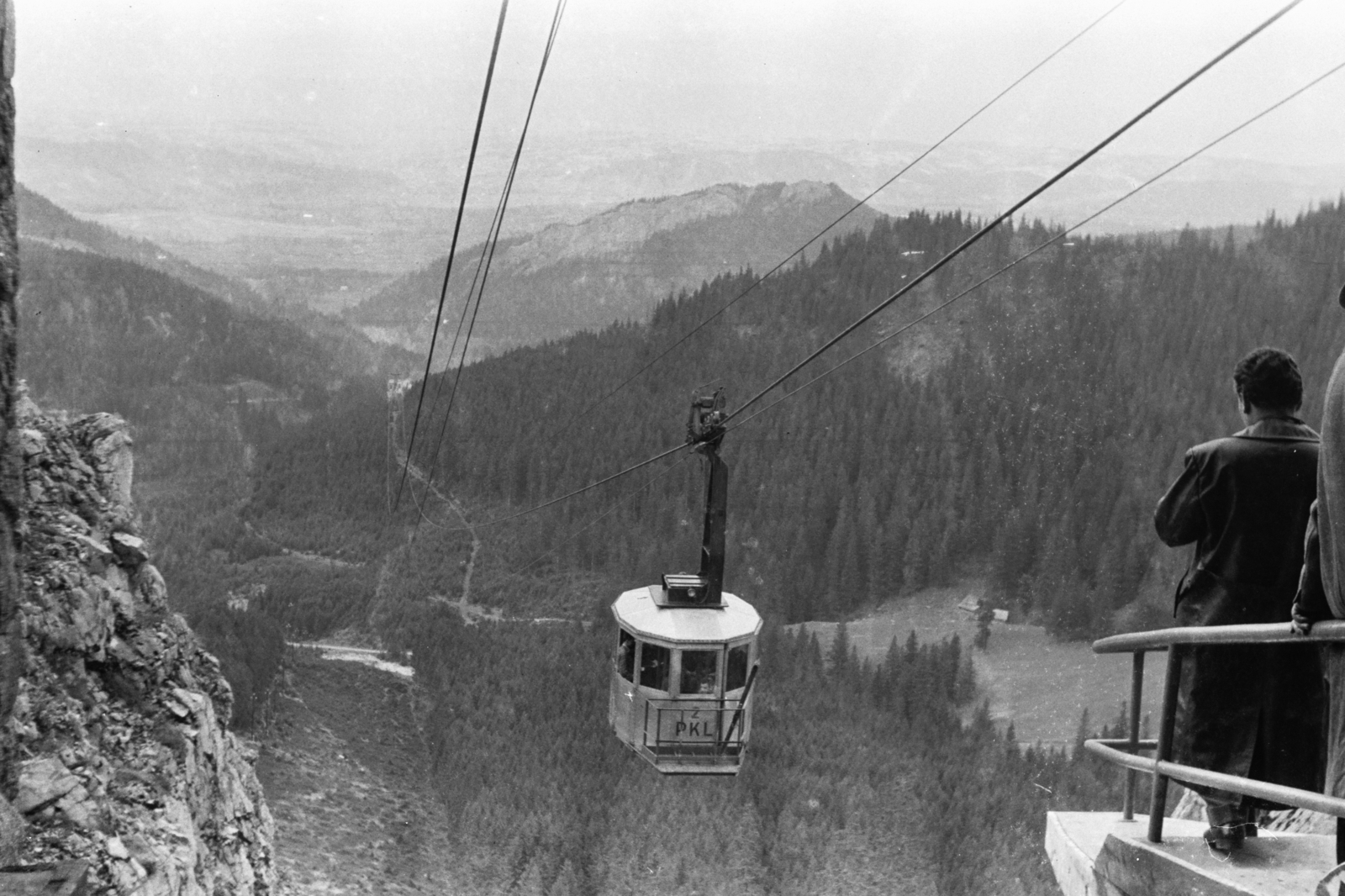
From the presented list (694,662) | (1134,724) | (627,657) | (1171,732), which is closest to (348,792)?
(627,657)

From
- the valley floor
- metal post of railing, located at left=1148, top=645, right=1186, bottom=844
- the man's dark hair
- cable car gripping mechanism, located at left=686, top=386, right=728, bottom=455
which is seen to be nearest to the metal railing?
metal post of railing, located at left=1148, top=645, right=1186, bottom=844

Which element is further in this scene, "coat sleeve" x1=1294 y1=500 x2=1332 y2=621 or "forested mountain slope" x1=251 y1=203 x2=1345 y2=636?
"forested mountain slope" x1=251 y1=203 x2=1345 y2=636

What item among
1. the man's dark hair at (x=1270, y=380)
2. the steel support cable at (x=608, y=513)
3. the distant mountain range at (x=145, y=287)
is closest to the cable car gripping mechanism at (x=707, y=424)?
the man's dark hair at (x=1270, y=380)

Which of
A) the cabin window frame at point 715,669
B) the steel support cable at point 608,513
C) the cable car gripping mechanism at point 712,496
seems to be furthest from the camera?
the steel support cable at point 608,513

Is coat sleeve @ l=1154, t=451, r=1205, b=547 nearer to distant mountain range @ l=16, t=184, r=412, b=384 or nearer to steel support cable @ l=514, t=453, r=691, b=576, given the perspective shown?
steel support cable @ l=514, t=453, r=691, b=576

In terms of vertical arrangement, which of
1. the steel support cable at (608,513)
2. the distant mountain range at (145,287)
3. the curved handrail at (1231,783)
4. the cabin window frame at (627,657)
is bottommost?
the steel support cable at (608,513)

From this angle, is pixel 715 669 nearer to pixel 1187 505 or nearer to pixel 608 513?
pixel 1187 505

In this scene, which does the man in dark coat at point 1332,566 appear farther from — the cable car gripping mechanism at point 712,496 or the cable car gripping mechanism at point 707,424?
the cable car gripping mechanism at point 707,424
